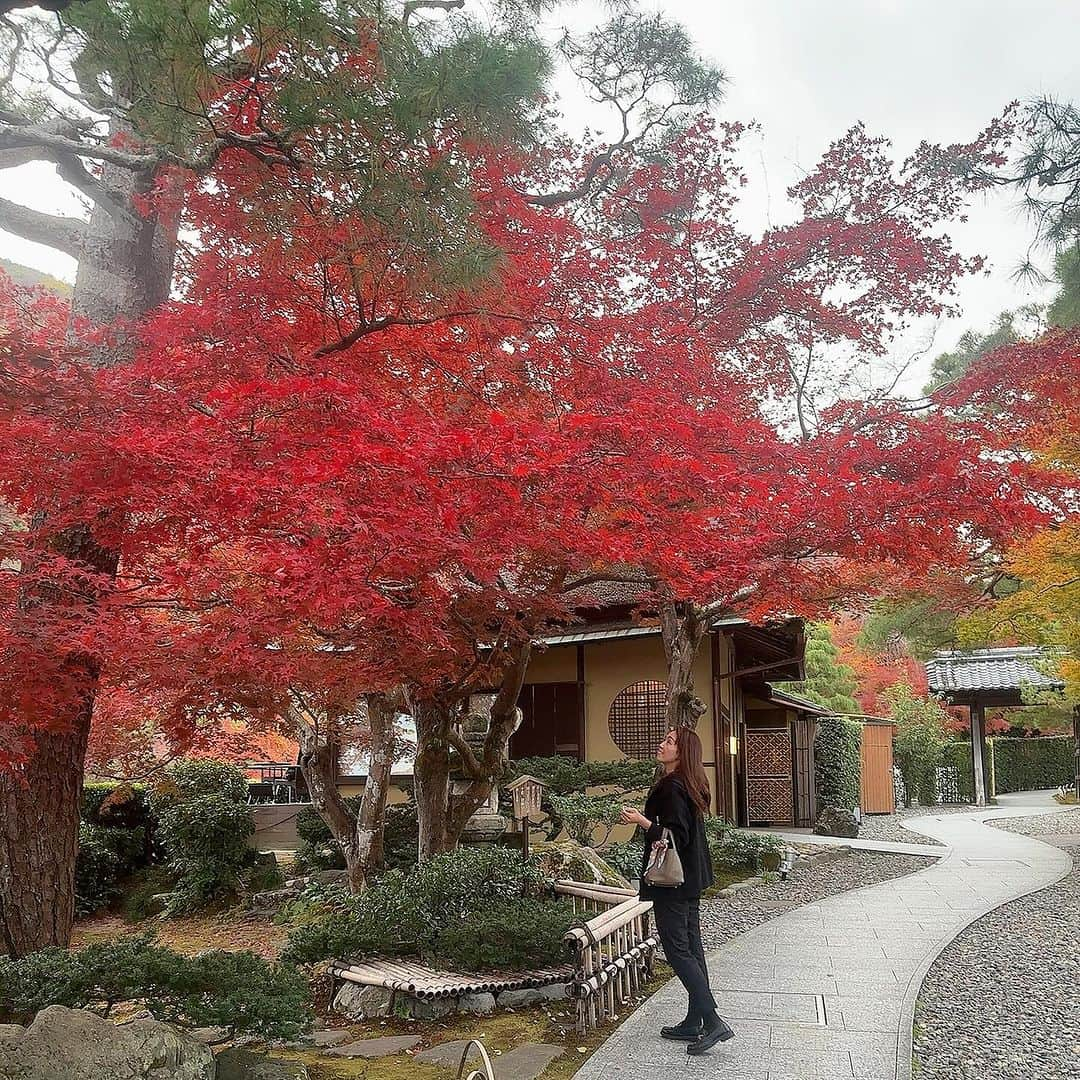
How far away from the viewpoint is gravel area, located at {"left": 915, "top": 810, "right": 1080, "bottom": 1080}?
5164 mm

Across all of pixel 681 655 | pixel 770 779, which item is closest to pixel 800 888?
pixel 681 655

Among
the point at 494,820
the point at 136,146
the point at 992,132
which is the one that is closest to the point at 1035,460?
the point at 992,132

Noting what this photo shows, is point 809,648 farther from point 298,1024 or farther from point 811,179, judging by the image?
point 298,1024

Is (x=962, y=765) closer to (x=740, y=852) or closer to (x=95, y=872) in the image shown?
(x=740, y=852)

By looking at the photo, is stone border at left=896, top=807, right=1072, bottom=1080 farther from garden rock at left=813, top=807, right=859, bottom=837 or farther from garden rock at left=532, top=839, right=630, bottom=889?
garden rock at left=813, top=807, right=859, bottom=837

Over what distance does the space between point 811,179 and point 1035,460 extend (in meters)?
5.05

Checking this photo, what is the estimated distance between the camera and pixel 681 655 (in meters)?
11.9

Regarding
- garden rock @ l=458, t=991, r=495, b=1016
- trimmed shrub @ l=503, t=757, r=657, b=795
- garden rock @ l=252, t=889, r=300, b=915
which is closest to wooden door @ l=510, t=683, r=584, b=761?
trimmed shrub @ l=503, t=757, r=657, b=795

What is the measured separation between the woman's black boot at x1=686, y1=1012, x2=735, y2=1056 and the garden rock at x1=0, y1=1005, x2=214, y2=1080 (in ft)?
8.31

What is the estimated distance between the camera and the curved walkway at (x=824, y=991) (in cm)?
490

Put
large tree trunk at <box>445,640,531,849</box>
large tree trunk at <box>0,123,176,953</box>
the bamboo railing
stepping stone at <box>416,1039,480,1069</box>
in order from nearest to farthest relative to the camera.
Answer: stepping stone at <box>416,1039,480,1069</box> → the bamboo railing → large tree trunk at <box>0,123,176,953</box> → large tree trunk at <box>445,640,531,849</box>

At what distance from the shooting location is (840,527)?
Result: 9.16 m

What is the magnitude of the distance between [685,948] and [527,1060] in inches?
45.0

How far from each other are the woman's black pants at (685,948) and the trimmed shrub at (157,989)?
2.01m
